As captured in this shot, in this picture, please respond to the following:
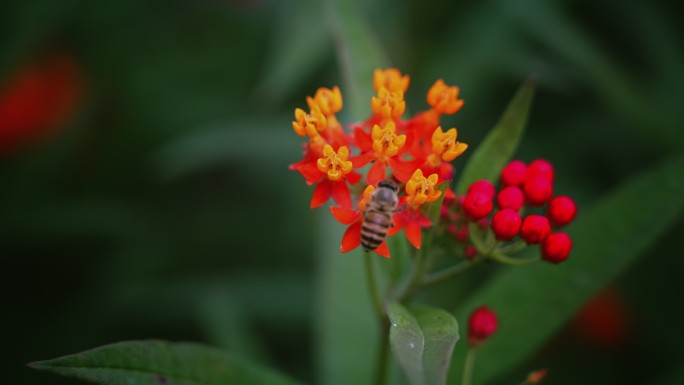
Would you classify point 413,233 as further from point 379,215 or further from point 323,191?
point 323,191

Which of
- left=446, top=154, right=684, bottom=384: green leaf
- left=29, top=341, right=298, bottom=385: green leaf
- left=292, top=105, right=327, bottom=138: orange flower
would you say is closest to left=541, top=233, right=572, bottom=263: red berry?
left=446, top=154, right=684, bottom=384: green leaf

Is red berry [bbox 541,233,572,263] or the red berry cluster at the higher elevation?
the red berry cluster

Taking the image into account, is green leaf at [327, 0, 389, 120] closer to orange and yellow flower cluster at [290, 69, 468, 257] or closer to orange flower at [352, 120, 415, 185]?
orange and yellow flower cluster at [290, 69, 468, 257]

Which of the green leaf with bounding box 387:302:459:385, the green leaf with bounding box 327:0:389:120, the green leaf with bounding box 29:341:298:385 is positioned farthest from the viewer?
the green leaf with bounding box 327:0:389:120

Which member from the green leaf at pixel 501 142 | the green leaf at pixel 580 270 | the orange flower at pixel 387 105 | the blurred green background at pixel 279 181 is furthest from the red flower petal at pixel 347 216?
the blurred green background at pixel 279 181

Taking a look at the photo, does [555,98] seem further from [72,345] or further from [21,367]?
[21,367]

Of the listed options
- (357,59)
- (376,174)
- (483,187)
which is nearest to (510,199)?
(483,187)

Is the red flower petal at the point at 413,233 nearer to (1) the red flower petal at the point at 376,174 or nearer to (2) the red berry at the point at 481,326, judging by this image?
(1) the red flower petal at the point at 376,174
